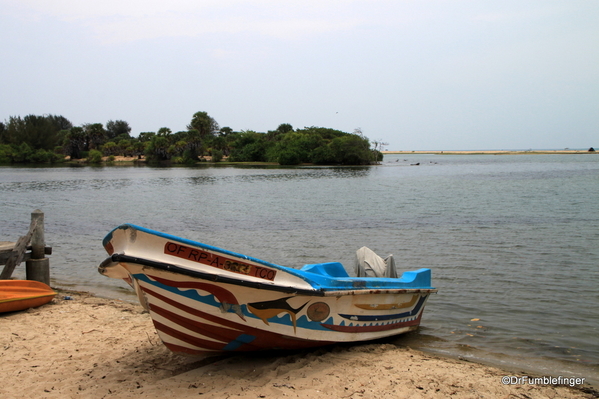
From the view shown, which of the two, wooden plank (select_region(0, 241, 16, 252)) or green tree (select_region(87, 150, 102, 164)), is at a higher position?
green tree (select_region(87, 150, 102, 164))

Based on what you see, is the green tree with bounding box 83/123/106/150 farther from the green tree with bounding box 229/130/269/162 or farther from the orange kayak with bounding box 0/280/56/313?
the orange kayak with bounding box 0/280/56/313

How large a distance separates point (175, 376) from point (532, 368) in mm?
4381

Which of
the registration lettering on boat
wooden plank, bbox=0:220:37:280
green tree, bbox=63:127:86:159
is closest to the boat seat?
the registration lettering on boat

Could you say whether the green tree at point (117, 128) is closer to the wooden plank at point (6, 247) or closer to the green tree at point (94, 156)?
the green tree at point (94, 156)

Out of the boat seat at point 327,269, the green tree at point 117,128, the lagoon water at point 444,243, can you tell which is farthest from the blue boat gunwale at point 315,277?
the green tree at point 117,128

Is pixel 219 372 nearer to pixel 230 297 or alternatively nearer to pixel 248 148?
pixel 230 297

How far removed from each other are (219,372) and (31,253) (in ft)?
15.5

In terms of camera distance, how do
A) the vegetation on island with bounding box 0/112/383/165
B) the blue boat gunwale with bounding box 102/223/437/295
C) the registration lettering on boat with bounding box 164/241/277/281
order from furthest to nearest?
the vegetation on island with bounding box 0/112/383/165 < the registration lettering on boat with bounding box 164/241/277/281 < the blue boat gunwale with bounding box 102/223/437/295

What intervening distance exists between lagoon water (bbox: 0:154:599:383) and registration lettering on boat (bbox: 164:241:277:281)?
307 cm

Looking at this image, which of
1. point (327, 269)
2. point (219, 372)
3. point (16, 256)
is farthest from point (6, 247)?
point (327, 269)

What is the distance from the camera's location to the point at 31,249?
26.4ft

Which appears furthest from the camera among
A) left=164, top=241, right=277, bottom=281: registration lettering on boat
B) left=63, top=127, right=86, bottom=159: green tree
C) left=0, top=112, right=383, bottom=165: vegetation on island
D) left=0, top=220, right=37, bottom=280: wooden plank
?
left=63, top=127, right=86, bottom=159: green tree

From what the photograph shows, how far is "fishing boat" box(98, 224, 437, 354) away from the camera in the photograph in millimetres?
4590

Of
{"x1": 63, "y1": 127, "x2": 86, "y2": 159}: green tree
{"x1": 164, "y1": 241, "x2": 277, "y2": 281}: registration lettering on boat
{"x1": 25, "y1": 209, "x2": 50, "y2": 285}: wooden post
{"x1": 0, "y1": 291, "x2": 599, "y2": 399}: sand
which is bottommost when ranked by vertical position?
{"x1": 0, "y1": 291, "x2": 599, "y2": 399}: sand
